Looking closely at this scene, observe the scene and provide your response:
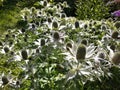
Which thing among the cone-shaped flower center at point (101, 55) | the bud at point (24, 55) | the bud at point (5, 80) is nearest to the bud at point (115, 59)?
the cone-shaped flower center at point (101, 55)

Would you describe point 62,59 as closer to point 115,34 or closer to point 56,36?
point 56,36

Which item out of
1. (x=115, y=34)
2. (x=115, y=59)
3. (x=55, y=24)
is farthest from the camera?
(x=55, y=24)

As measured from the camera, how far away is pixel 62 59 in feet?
11.5

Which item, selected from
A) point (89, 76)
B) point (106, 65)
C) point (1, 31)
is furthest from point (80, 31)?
point (1, 31)

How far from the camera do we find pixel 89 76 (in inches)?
113

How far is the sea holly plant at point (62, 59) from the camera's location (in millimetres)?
2982

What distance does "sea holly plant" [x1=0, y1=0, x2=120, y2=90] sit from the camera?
9.78 feet

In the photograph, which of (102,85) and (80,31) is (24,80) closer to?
(102,85)

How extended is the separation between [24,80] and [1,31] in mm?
5504

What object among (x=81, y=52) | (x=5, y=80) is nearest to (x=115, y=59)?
(x=81, y=52)

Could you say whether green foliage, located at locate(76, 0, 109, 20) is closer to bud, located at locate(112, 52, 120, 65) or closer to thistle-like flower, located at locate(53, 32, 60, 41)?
thistle-like flower, located at locate(53, 32, 60, 41)

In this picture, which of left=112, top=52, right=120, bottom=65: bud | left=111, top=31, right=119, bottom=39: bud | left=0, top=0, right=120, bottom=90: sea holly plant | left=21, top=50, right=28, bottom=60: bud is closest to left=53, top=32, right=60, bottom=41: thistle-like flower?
left=0, top=0, right=120, bottom=90: sea holly plant

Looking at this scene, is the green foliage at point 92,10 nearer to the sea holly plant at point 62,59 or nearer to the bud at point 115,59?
the sea holly plant at point 62,59

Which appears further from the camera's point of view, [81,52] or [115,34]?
[115,34]
